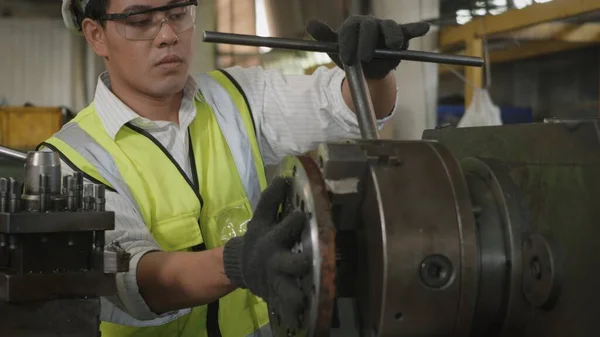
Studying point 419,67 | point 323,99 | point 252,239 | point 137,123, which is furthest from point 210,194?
point 419,67

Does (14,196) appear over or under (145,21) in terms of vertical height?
under

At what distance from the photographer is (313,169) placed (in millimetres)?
792

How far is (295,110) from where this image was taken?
5.30ft

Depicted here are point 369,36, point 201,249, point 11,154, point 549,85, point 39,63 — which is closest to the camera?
point 369,36

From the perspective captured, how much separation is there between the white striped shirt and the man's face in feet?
0.22

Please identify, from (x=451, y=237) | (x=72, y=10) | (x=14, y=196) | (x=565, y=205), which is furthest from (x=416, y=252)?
(x=72, y=10)

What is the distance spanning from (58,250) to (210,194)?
551 millimetres

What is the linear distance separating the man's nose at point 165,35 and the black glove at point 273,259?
727 mm

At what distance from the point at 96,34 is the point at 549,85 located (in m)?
1.40

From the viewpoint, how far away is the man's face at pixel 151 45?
151cm

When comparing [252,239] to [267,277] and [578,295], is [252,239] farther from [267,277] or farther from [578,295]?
[578,295]

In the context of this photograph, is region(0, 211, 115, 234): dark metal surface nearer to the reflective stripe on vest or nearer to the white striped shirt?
the reflective stripe on vest

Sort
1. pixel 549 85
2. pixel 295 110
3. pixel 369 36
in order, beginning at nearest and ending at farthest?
pixel 369 36 → pixel 295 110 → pixel 549 85

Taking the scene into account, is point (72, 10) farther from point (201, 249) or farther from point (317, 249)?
point (317, 249)
